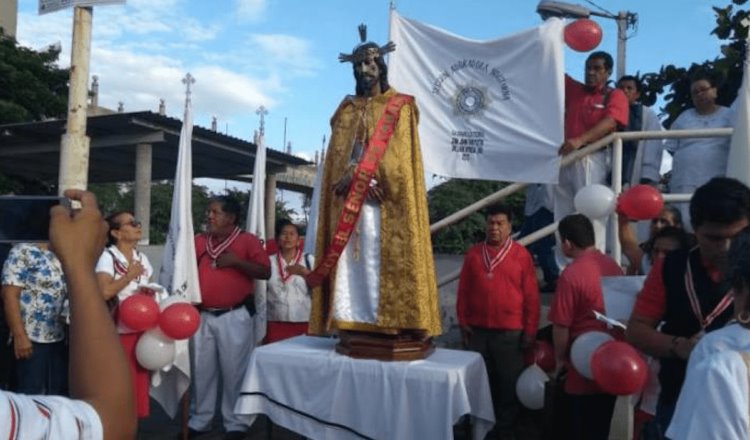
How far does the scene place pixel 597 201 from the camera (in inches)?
187

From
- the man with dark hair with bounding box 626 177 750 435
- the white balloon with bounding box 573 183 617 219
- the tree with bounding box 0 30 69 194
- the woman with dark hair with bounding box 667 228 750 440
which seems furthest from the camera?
the tree with bounding box 0 30 69 194

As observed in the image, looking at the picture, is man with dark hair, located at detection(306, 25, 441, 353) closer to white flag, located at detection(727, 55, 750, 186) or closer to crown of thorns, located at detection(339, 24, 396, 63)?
crown of thorns, located at detection(339, 24, 396, 63)

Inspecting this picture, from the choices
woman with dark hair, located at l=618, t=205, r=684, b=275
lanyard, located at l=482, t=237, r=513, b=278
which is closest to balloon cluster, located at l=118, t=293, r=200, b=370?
lanyard, located at l=482, t=237, r=513, b=278

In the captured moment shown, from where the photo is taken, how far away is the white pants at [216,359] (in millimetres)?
5777

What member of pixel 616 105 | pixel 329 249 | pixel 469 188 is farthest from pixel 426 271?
pixel 469 188

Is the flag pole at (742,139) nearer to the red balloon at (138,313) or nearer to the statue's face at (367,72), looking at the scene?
the statue's face at (367,72)

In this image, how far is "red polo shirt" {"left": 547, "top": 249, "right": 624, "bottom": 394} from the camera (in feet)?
13.8

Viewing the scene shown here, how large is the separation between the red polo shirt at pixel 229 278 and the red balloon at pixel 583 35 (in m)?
3.01

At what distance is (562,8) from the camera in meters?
6.24

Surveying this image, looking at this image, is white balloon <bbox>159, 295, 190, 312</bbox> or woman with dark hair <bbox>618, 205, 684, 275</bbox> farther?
white balloon <bbox>159, 295, 190, 312</bbox>

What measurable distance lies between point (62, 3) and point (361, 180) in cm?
338

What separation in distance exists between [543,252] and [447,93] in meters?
1.77

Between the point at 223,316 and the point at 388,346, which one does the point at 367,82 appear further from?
the point at 223,316

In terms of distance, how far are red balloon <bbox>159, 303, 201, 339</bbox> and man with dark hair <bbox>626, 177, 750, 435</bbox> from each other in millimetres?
3095
